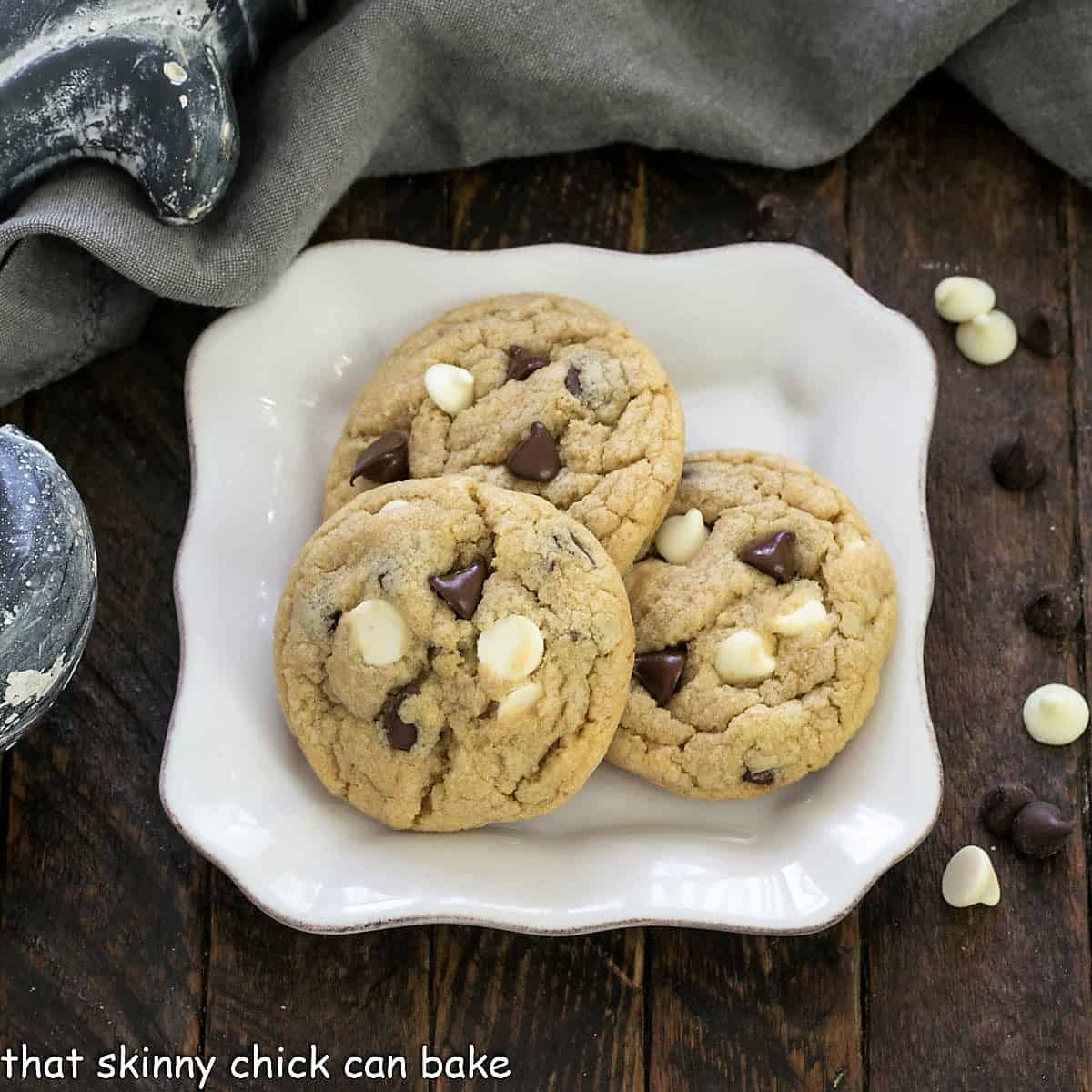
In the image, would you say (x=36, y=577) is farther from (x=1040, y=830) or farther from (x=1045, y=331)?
(x=1045, y=331)

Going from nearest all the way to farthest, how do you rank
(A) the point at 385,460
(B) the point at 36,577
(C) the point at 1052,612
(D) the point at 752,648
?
(B) the point at 36,577
(D) the point at 752,648
(A) the point at 385,460
(C) the point at 1052,612

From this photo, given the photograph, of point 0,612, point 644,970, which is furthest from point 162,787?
point 644,970

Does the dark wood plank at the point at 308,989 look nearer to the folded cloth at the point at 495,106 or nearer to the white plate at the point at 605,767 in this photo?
the white plate at the point at 605,767

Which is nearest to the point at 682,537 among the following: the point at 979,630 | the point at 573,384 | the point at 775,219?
the point at 573,384

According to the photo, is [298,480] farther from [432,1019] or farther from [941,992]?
[941,992]

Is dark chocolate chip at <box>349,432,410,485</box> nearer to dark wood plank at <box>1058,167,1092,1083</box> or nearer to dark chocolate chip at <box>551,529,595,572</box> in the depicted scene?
dark chocolate chip at <box>551,529,595,572</box>

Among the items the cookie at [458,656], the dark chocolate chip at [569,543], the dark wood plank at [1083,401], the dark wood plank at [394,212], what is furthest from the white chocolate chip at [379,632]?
the dark wood plank at [1083,401]
